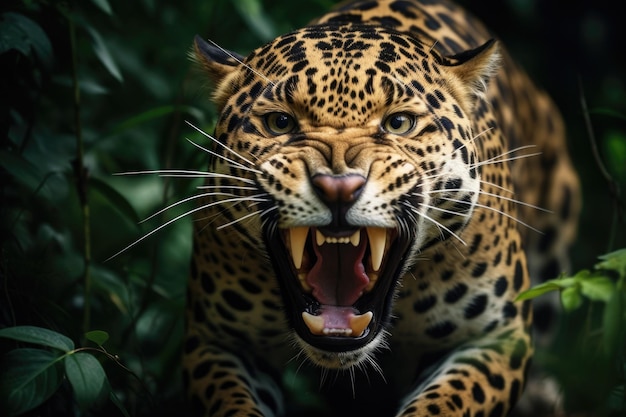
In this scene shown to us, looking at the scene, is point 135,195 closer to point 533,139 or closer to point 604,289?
point 533,139

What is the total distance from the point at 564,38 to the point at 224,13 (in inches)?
145

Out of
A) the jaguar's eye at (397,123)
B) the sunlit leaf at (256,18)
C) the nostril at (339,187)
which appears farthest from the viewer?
the sunlit leaf at (256,18)

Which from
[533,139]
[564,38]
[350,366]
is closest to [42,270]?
[350,366]

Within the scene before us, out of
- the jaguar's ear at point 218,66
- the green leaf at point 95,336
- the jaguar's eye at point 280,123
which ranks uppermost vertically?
the jaguar's ear at point 218,66

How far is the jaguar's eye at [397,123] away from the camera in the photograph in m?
3.79

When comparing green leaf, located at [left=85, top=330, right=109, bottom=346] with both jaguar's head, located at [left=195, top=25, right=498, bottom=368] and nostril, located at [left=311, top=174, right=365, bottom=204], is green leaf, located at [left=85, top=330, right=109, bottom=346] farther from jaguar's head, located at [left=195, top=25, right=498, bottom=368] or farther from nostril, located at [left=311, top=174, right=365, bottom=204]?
nostril, located at [left=311, top=174, right=365, bottom=204]

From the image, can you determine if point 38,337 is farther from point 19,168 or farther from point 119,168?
point 119,168

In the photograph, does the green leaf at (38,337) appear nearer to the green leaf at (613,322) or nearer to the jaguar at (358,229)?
the jaguar at (358,229)

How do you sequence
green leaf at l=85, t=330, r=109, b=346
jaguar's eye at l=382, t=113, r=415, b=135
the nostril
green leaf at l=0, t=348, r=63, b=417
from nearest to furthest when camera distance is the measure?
1. green leaf at l=0, t=348, r=63, b=417
2. the nostril
3. green leaf at l=85, t=330, r=109, b=346
4. jaguar's eye at l=382, t=113, r=415, b=135

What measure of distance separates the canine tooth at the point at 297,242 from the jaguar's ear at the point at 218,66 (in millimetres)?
733

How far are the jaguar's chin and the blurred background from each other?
0.68 meters

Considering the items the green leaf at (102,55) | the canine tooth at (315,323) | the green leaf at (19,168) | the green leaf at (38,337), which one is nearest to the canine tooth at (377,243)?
the canine tooth at (315,323)

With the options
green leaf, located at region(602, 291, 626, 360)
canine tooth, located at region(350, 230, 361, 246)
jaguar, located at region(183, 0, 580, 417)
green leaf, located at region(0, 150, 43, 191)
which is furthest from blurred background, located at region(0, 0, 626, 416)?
canine tooth, located at region(350, 230, 361, 246)

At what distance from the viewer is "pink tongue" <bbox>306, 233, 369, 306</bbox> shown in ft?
12.5
